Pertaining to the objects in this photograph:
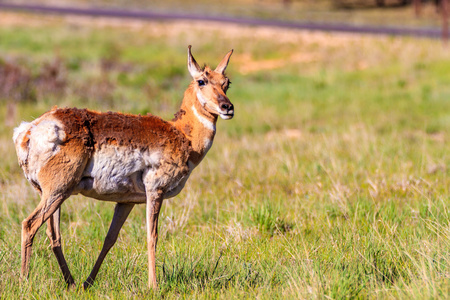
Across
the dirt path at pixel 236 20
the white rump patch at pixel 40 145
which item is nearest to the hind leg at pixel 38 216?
the white rump patch at pixel 40 145

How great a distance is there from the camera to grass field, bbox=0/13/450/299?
492 centimetres

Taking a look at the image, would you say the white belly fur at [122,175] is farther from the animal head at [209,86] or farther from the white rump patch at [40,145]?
the animal head at [209,86]

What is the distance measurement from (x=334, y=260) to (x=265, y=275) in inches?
23.4

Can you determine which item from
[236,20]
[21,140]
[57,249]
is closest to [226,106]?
[21,140]

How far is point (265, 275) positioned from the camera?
16.7 ft

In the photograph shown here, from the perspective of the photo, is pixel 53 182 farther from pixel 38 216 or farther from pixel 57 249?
pixel 57 249

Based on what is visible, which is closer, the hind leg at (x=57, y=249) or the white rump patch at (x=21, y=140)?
the white rump patch at (x=21, y=140)

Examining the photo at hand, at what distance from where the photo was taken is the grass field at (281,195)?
4922 millimetres

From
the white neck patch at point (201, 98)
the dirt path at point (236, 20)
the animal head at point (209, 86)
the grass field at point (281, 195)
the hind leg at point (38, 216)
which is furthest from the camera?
the dirt path at point (236, 20)

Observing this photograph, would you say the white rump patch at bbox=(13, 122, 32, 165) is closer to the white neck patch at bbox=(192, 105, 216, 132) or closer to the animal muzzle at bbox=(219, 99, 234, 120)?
the white neck patch at bbox=(192, 105, 216, 132)

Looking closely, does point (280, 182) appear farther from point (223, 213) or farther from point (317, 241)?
point (317, 241)

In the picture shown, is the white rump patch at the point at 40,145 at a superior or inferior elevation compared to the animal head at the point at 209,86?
inferior

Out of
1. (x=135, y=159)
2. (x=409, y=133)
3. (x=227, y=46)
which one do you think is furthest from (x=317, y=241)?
(x=227, y=46)

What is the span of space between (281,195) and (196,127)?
3.08 meters
